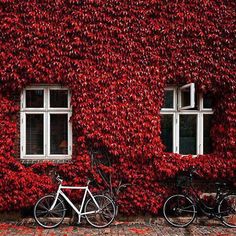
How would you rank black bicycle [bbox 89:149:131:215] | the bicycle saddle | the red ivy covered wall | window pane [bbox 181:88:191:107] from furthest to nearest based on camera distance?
window pane [bbox 181:88:191:107] < black bicycle [bbox 89:149:131:215] < the red ivy covered wall < the bicycle saddle

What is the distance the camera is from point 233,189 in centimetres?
962

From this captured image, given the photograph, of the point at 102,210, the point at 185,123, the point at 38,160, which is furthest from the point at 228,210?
the point at 38,160

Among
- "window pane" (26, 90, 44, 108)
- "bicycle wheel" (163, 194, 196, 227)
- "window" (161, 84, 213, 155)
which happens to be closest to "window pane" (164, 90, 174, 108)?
"window" (161, 84, 213, 155)

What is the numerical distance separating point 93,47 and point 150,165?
10.4ft

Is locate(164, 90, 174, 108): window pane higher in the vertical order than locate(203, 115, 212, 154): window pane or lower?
higher

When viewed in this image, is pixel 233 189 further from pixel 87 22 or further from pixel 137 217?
pixel 87 22

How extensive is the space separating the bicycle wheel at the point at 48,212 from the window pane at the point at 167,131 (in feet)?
9.93

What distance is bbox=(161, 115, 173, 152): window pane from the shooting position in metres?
9.74

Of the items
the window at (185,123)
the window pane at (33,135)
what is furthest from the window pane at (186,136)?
the window pane at (33,135)

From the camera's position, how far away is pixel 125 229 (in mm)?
8469

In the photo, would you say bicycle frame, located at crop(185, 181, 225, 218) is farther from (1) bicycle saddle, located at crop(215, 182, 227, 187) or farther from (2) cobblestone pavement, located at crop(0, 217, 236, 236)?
(2) cobblestone pavement, located at crop(0, 217, 236, 236)

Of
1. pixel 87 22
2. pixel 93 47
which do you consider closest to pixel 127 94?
pixel 93 47

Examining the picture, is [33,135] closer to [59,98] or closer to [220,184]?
[59,98]

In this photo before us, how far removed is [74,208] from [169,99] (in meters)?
3.58
